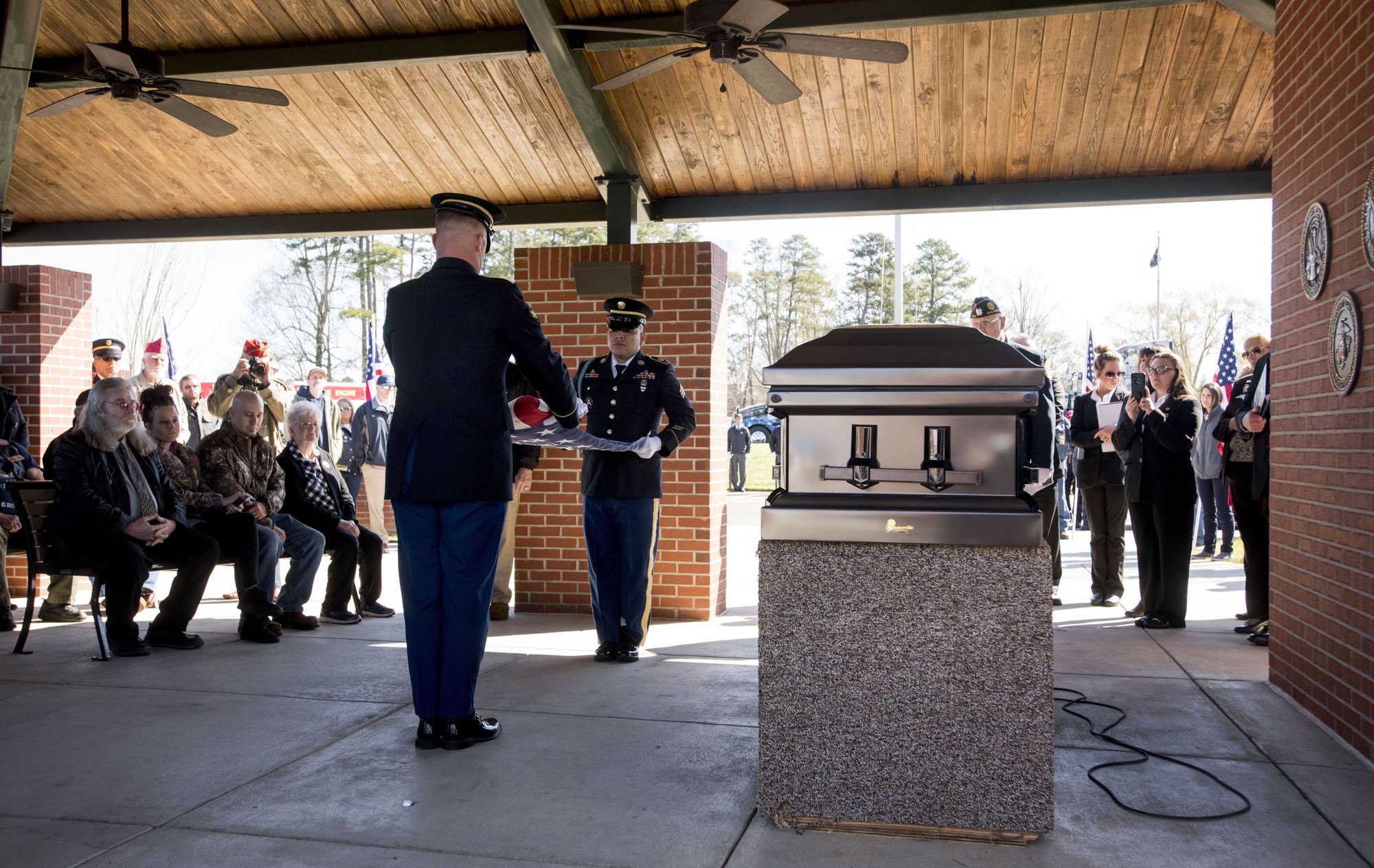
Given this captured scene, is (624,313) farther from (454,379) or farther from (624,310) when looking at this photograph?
(454,379)

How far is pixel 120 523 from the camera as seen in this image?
5.48 meters

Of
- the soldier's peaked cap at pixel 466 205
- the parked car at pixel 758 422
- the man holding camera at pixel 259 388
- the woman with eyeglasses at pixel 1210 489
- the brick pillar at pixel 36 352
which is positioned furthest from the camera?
the parked car at pixel 758 422

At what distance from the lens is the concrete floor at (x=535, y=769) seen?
2.81 meters

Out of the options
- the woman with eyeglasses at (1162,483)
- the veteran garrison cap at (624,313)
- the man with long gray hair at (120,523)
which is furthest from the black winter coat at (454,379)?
the woman with eyeglasses at (1162,483)

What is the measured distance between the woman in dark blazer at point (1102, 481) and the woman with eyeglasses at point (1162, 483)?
0.34 m

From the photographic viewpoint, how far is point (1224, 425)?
255 inches

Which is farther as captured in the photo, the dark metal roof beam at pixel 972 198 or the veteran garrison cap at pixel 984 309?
the dark metal roof beam at pixel 972 198

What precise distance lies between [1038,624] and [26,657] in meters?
5.20

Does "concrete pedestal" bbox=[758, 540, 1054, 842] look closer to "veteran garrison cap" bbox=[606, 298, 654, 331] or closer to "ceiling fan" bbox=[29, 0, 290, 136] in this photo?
"veteran garrison cap" bbox=[606, 298, 654, 331]

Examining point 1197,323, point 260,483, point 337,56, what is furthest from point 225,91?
point 1197,323

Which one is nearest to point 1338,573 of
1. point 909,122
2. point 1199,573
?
point 909,122

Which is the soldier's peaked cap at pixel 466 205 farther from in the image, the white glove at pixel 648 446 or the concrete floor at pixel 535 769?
the concrete floor at pixel 535 769

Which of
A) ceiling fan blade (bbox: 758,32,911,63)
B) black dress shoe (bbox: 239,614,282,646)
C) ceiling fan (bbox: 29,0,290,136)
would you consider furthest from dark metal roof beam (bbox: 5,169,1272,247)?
black dress shoe (bbox: 239,614,282,646)

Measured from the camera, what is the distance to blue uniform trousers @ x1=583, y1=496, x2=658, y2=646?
17.9ft
